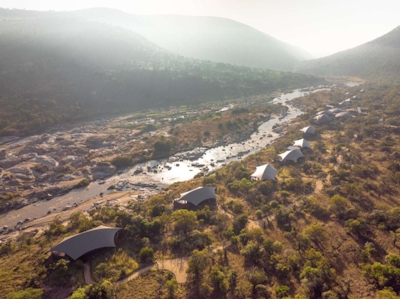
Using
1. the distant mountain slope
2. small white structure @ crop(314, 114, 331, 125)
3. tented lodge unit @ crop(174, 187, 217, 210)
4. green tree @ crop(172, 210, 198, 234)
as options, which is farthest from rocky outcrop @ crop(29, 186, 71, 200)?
the distant mountain slope

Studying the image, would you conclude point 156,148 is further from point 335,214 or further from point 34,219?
point 335,214

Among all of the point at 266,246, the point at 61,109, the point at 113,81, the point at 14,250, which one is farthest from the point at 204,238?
the point at 113,81

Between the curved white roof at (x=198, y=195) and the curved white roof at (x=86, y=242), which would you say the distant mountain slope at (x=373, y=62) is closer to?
the curved white roof at (x=198, y=195)

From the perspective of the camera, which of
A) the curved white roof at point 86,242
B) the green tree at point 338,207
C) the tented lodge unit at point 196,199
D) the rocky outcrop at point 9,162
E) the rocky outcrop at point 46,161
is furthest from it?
the rocky outcrop at point 46,161

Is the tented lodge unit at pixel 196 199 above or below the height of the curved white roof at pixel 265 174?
below

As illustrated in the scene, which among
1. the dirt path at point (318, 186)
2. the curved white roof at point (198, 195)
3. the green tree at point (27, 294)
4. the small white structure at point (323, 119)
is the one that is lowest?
the green tree at point (27, 294)

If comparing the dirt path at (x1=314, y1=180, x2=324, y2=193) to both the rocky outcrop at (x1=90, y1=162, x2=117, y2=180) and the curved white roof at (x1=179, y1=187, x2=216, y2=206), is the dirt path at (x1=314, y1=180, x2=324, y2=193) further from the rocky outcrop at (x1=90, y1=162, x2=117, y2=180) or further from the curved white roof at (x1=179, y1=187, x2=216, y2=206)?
the rocky outcrop at (x1=90, y1=162, x2=117, y2=180)

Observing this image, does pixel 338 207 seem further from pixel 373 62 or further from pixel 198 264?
pixel 373 62

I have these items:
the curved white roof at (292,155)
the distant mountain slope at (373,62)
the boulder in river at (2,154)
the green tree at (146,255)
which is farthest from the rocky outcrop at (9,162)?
the distant mountain slope at (373,62)

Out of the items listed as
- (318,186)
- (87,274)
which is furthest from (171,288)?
(318,186)
